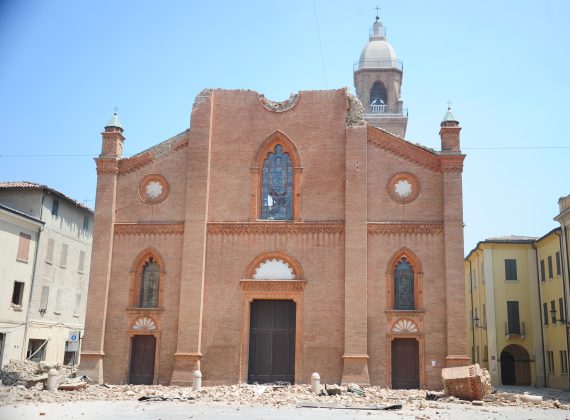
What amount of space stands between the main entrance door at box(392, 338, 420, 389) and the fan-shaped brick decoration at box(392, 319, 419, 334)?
0.34 m

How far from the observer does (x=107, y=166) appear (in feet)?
86.1

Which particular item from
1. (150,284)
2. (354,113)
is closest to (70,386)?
(150,284)

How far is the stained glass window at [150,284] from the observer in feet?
82.9

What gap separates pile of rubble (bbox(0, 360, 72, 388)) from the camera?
22702 millimetres

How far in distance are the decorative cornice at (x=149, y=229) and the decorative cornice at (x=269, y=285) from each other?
131 inches

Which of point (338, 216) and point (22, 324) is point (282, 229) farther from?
point (22, 324)

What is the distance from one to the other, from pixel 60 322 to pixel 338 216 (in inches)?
712

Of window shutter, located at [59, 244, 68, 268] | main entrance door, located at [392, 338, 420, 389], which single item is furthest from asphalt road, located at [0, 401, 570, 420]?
window shutter, located at [59, 244, 68, 268]

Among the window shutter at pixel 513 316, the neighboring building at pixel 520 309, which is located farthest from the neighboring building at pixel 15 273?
the window shutter at pixel 513 316

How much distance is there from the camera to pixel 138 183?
26.2m

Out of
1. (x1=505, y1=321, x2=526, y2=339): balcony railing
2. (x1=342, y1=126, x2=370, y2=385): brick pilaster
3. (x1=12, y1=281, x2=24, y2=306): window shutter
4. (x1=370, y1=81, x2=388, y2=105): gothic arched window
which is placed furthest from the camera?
(x1=370, y1=81, x2=388, y2=105): gothic arched window

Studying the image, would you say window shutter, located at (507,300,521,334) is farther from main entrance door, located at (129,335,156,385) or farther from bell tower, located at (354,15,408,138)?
main entrance door, located at (129,335,156,385)

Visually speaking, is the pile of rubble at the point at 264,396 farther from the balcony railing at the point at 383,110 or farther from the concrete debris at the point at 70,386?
the balcony railing at the point at 383,110

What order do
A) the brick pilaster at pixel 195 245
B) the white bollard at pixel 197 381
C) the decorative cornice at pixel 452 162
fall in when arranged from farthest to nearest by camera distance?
1. the decorative cornice at pixel 452 162
2. the brick pilaster at pixel 195 245
3. the white bollard at pixel 197 381
